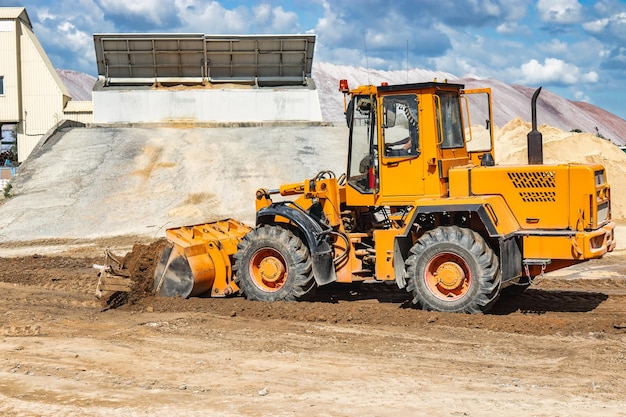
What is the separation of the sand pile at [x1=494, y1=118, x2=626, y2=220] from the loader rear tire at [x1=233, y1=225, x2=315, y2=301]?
1576 centimetres

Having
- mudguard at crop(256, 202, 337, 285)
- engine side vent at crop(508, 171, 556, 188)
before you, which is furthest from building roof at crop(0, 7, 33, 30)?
engine side vent at crop(508, 171, 556, 188)

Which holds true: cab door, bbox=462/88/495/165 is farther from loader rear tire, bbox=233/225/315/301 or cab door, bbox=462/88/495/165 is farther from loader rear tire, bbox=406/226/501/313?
loader rear tire, bbox=233/225/315/301

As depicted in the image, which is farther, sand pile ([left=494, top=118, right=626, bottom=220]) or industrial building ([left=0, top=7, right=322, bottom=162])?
industrial building ([left=0, top=7, right=322, bottom=162])

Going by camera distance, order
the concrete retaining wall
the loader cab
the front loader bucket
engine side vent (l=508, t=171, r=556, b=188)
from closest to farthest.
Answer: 1. engine side vent (l=508, t=171, r=556, b=188)
2. the loader cab
3. the front loader bucket
4. the concrete retaining wall

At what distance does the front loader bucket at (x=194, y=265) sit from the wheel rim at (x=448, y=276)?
2753mm

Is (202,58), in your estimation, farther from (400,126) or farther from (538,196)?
(538,196)

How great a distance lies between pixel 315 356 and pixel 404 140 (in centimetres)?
320

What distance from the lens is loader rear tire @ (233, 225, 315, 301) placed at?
10.5 m

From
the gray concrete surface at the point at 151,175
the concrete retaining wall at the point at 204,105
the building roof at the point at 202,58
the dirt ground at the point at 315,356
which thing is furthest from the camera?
the building roof at the point at 202,58

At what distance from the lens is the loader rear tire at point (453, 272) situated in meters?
9.44

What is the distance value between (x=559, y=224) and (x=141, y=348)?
467 centimetres

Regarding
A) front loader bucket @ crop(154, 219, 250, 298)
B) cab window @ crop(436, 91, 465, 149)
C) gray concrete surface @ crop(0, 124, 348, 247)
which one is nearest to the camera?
cab window @ crop(436, 91, 465, 149)

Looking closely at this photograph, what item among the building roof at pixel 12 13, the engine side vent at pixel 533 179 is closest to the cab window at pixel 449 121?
the engine side vent at pixel 533 179

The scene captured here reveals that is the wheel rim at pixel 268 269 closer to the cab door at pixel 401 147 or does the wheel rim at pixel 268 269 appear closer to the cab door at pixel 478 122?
the cab door at pixel 401 147
